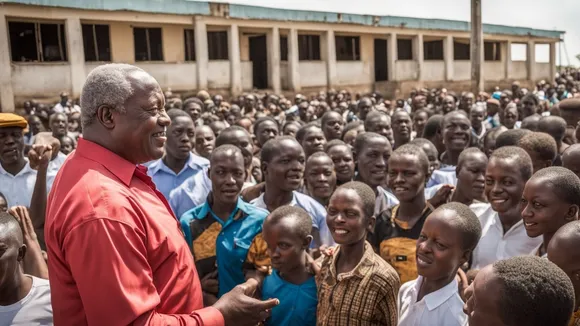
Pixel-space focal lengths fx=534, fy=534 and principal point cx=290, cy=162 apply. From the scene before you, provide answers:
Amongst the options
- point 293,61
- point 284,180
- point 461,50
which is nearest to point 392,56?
point 293,61

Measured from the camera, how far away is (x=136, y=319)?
5.30 feet

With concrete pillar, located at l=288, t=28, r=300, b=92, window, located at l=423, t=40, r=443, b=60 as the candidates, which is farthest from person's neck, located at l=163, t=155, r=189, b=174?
window, located at l=423, t=40, r=443, b=60

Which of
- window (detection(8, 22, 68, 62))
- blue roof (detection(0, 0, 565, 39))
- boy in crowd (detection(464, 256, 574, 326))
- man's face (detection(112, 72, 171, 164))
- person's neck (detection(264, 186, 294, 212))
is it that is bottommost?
person's neck (detection(264, 186, 294, 212))

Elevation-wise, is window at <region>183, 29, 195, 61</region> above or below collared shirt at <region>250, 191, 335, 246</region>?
above

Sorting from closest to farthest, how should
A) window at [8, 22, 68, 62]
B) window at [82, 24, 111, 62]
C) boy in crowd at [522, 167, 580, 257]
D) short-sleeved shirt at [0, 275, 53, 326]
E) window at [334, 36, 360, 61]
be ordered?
short-sleeved shirt at [0, 275, 53, 326]
boy in crowd at [522, 167, 580, 257]
window at [8, 22, 68, 62]
window at [82, 24, 111, 62]
window at [334, 36, 360, 61]

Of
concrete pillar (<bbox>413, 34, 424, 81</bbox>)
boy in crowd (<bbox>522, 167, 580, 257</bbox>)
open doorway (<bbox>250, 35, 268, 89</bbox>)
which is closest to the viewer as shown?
boy in crowd (<bbox>522, 167, 580, 257</bbox>)

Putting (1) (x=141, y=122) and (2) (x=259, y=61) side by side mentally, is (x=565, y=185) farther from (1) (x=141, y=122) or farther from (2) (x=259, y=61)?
(2) (x=259, y=61)

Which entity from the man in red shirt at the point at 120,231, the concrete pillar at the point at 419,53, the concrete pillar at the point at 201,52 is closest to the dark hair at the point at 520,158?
the man in red shirt at the point at 120,231

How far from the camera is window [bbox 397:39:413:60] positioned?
24.5 metres

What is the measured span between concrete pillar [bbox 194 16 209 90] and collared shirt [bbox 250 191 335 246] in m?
14.3

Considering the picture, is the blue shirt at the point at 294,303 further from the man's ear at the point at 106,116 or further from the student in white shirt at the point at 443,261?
the man's ear at the point at 106,116

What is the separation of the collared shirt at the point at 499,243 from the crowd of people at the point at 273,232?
1 centimetres

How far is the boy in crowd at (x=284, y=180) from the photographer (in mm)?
3822

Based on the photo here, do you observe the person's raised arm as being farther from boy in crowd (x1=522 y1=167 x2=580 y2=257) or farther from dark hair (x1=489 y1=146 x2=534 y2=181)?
dark hair (x1=489 y1=146 x2=534 y2=181)
